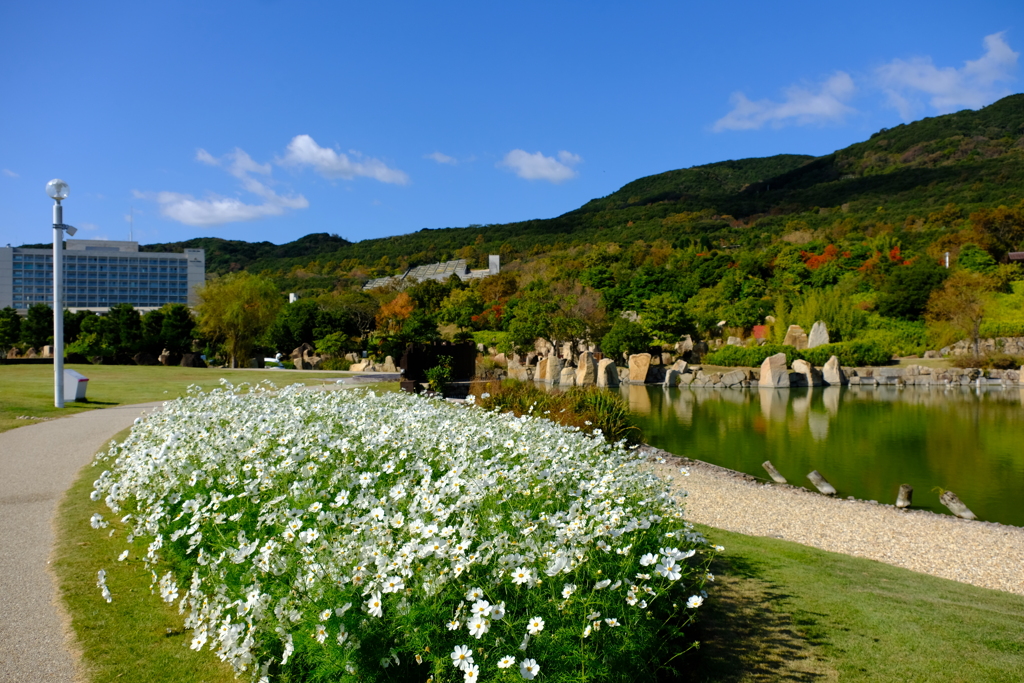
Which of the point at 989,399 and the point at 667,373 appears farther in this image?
the point at 667,373

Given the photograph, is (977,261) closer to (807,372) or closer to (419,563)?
(807,372)

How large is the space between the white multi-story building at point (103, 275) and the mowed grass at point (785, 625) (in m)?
90.4

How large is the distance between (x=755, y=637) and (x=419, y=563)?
6.74 feet

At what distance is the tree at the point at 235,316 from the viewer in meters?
29.3

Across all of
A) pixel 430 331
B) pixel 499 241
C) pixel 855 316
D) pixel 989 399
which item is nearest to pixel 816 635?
pixel 430 331

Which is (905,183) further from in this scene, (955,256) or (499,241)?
(499,241)

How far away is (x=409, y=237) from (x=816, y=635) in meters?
76.7

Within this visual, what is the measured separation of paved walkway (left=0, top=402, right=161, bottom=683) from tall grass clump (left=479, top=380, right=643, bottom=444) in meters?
5.54

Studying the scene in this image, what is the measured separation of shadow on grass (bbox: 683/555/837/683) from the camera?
3057 mm

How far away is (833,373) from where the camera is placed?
2592 centimetres

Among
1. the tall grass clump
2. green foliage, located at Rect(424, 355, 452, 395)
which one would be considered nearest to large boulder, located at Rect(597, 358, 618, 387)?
green foliage, located at Rect(424, 355, 452, 395)

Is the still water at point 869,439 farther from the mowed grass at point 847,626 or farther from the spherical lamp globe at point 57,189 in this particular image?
the spherical lamp globe at point 57,189

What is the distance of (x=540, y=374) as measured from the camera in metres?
27.5

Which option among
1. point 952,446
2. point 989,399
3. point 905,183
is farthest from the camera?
point 905,183
